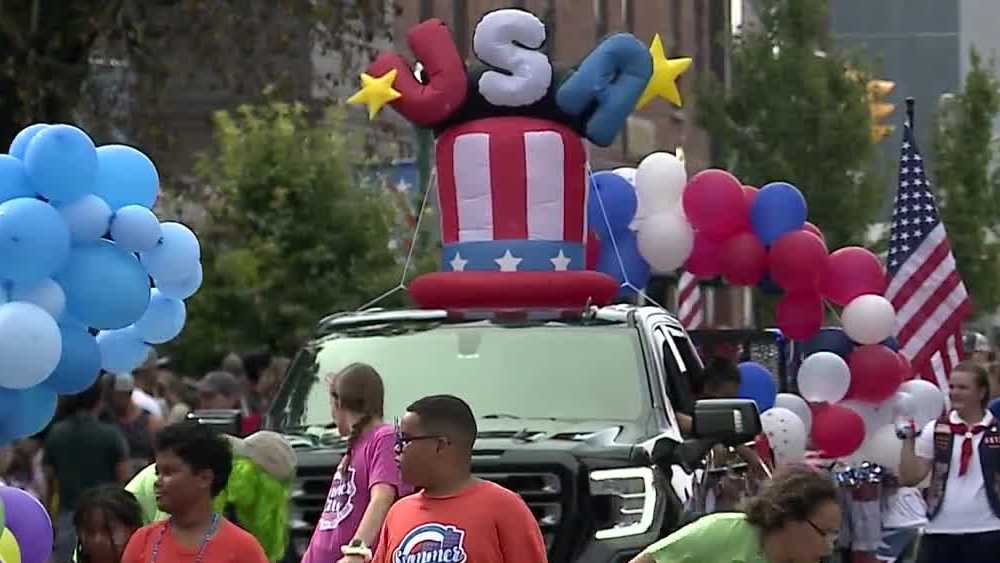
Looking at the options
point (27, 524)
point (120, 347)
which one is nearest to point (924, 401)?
point (120, 347)

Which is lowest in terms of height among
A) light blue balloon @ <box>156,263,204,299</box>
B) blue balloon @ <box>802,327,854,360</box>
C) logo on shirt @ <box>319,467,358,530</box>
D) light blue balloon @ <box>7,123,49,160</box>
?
blue balloon @ <box>802,327,854,360</box>

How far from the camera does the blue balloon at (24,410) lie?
26.4ft

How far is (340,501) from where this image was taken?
A: 822cm

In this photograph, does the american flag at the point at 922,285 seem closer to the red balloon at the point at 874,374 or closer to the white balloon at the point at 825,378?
the red balloon at the point at 874,374

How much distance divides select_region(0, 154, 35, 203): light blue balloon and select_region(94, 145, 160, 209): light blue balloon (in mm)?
390

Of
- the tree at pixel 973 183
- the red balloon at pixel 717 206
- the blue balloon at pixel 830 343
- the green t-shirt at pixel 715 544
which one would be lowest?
the tree at pixel 973 183

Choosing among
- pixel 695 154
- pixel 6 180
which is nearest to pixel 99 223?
pixel 6 180

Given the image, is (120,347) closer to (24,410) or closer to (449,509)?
(24,410)

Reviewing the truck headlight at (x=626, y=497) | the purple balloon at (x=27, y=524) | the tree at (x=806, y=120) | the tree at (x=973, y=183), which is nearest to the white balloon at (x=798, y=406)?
the truck headlight at (x=626, y=497)

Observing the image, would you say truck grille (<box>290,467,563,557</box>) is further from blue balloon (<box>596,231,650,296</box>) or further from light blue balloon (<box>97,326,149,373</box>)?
blue balloon (<box>596,231,650,296</box>)

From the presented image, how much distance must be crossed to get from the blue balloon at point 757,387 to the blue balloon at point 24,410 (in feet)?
20.4

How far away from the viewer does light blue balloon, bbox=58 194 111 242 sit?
27.1ft

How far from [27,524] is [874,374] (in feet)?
24.7

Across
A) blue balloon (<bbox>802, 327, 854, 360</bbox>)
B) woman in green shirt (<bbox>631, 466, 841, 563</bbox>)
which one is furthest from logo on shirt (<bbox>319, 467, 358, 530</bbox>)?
blue balloon (<bbox>802, 327, 854, 360</bbox>)
